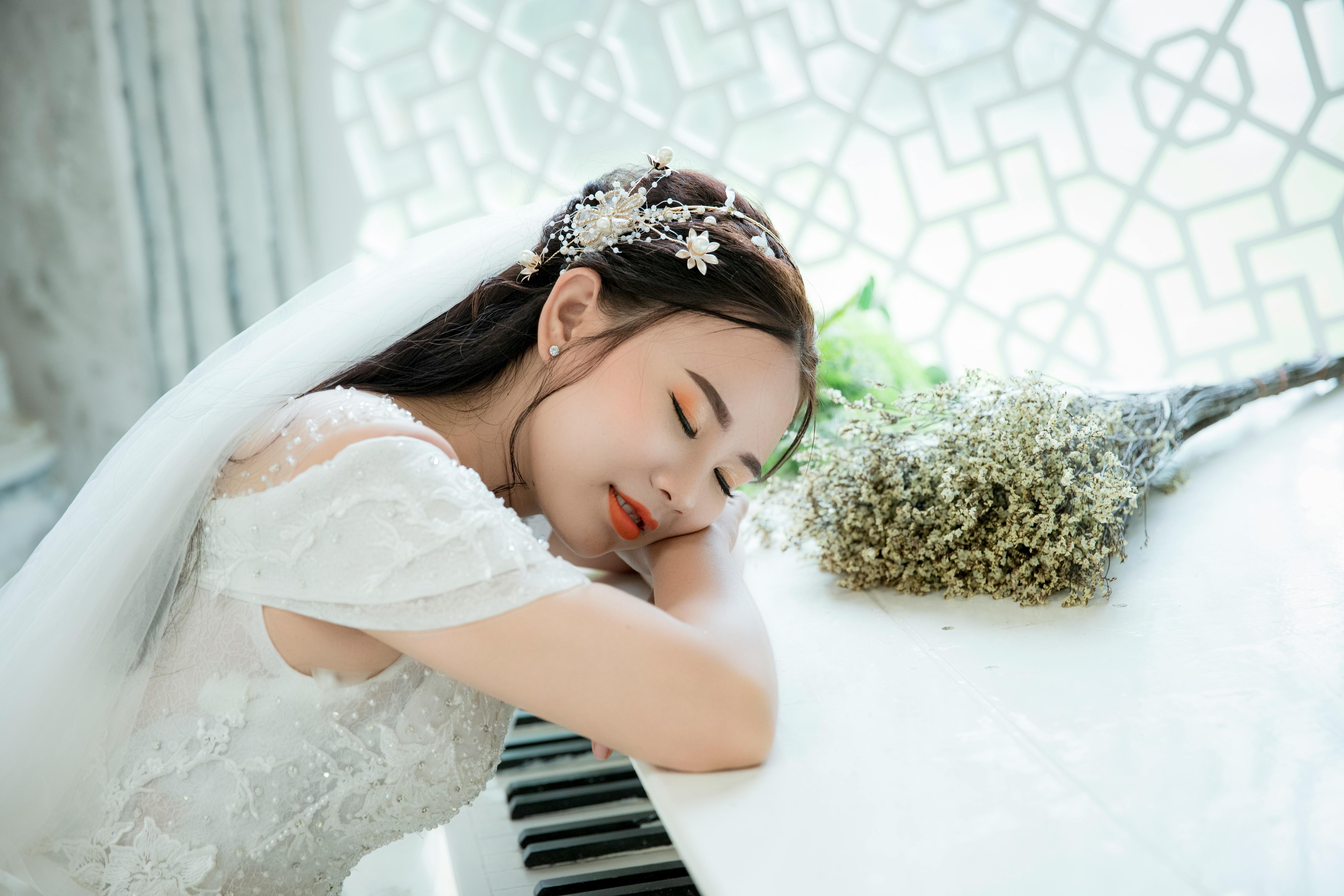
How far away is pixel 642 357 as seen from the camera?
1.29 m

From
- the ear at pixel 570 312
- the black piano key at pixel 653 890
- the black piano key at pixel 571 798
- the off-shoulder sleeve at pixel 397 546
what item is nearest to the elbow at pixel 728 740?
the off-shoulder sleeve at pixel 397 546

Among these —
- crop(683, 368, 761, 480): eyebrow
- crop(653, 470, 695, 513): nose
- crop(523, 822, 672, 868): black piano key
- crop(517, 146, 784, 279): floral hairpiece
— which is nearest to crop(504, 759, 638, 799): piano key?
crop(523, 822, 672, 868): black piano key

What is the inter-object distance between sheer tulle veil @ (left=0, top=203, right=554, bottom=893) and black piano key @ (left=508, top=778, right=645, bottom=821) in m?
0.67

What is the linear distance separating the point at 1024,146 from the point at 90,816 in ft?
9.26

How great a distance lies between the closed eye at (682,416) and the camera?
49.5 inches

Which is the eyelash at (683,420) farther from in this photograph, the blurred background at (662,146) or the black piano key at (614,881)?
the blurred background at (662,146)

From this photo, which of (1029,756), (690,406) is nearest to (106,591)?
(690,406)

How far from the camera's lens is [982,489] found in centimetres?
146

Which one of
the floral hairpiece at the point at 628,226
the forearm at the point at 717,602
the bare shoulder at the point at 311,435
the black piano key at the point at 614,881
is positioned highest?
the floral hairpiece at the point at 628,226

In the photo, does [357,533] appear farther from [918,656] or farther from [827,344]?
[827,344]

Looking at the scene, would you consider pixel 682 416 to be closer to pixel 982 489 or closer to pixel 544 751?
pixel 982 489

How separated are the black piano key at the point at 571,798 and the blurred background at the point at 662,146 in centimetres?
136

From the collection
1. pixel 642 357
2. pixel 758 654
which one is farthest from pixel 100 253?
pixel 758 654

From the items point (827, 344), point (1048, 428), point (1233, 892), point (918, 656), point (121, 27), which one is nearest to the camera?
point (1233, 892)
